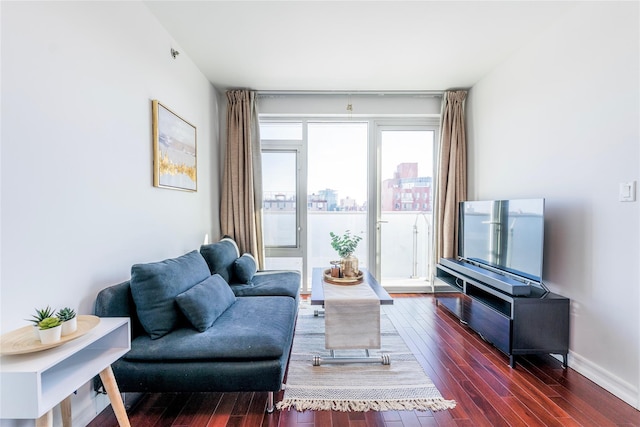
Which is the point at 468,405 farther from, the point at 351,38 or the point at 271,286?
the point at 351,38

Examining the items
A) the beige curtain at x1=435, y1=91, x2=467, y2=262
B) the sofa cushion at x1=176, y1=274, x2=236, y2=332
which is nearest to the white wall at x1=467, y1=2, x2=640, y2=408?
the beige curtain at x1=435, y1=91, x2=467, y2=262

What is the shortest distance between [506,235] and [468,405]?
1.52 m

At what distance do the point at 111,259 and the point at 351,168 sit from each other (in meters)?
2.99

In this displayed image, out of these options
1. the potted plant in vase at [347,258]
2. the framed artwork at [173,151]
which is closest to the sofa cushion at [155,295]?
the framed artwork at [173,151]

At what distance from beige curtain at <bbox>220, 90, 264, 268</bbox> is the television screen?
8.31 feet

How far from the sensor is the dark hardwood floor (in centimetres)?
162

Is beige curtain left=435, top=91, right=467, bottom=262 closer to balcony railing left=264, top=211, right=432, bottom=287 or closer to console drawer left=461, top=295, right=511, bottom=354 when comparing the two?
balcony railing left=264, top=211, right=432, bottom=287

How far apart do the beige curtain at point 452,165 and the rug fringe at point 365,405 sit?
2.21 m

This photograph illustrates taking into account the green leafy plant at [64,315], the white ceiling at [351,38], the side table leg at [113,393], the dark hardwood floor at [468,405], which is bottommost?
the dark hardwood floor at [468,405]

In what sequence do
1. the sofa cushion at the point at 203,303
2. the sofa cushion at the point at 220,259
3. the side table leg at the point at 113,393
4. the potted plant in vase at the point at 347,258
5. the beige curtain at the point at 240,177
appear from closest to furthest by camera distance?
the side table leg at the point at 113,393, the sofa cushion at the point at 203,303, the potted plant in vase at the point at 347,258, the sofa cushion at the point at 220,259, the beige curtain at the point at 240,177

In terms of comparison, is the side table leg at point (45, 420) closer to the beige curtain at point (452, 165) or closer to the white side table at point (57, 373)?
the white side table at point (57, 373)

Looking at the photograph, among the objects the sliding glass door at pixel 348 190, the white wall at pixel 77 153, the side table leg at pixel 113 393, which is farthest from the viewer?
the sliding glass door at pixel 348 190

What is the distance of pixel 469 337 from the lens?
2.65 m

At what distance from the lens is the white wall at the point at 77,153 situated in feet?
4.03
